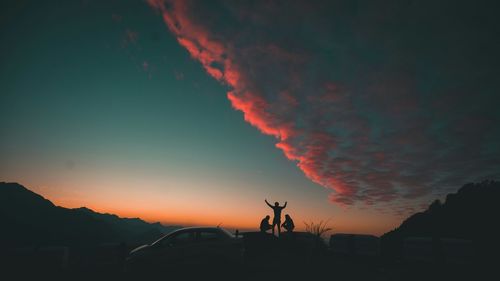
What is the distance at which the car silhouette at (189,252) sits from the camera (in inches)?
329

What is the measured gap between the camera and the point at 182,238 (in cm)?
893

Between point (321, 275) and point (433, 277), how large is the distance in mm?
3739

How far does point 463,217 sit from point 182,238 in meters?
54.3

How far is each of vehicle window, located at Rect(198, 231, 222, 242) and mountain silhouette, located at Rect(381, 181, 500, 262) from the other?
3504 centimetres

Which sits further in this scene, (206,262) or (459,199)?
(459,199)

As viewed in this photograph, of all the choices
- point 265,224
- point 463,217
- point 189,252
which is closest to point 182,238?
point 189,252

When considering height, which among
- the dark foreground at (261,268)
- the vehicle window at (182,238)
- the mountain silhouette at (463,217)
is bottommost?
the dark foreground at (261,268)

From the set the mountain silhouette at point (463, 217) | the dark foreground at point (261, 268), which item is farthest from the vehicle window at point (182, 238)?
the mountain silhouette at point (463, 217)

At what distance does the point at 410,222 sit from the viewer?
5303cm

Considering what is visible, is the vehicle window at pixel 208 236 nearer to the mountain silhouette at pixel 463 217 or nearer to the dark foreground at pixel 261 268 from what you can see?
the dark foreground at pixel 261 268

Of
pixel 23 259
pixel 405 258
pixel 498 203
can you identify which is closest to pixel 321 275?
pixel 405 258

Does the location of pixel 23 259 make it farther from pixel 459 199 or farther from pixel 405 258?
pixel 459 199

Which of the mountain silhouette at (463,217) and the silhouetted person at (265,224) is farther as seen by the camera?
the mountain silhouette at (463,217)

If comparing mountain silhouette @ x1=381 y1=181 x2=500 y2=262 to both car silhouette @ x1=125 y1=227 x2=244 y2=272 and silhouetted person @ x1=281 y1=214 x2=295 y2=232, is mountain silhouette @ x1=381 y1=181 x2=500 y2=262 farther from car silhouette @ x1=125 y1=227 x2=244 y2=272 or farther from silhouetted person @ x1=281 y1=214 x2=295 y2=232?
car silhouette @ x1=125 y1=227 x2=244 y2=272
